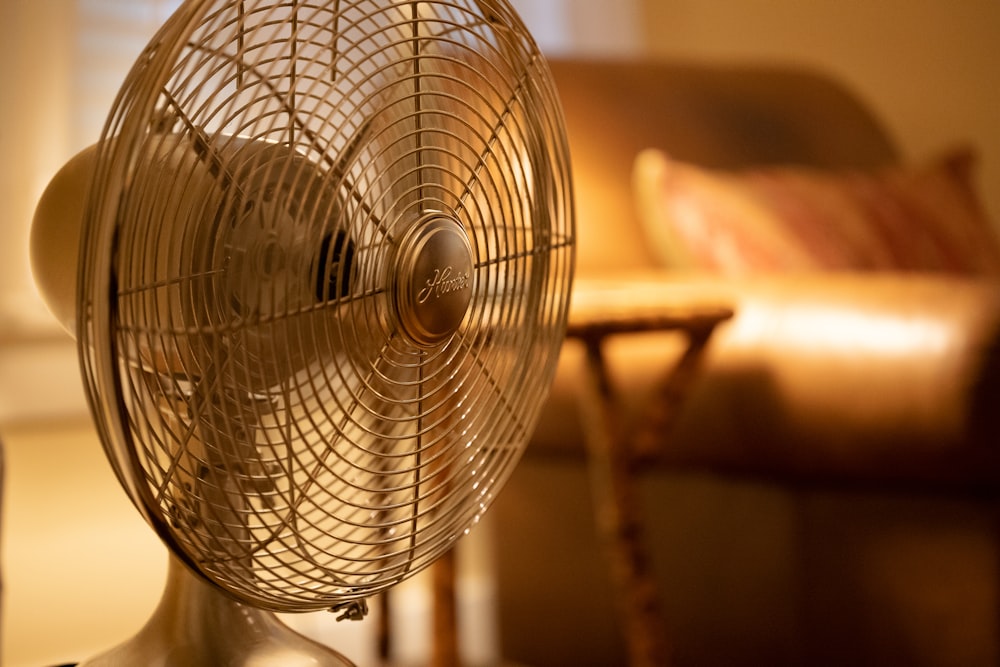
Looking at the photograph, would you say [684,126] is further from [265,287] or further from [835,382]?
[265,287]

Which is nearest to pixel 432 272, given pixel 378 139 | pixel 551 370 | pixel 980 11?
pixel 378 139

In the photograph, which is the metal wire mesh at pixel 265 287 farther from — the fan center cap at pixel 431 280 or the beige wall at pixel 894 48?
the beige wall at pixel 894 48

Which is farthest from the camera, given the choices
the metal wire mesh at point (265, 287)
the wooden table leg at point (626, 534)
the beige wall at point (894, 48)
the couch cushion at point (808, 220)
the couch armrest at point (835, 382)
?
the beige wall at point (894, 48)

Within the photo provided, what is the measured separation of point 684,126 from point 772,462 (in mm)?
807

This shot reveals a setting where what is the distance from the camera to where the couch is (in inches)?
49.9

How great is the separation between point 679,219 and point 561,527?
52 centimetres

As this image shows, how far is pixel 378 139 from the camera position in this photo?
0.66 meters

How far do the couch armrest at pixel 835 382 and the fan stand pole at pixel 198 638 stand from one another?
29.7 inches

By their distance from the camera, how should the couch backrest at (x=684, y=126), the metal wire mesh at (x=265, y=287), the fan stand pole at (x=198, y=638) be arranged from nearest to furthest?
the metal wire mesh at (x=265, y=287) < the fan stand pole at (x=198, y=638) < the couch backrest at (x=684, y=126)

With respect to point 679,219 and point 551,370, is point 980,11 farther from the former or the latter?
point 551,370

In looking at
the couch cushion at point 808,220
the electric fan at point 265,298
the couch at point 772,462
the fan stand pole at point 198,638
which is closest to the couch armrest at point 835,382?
the couch at point 772,462

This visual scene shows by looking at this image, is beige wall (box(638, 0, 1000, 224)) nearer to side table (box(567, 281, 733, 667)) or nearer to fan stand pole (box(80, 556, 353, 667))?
side table (box(567, 281, 733, 667))

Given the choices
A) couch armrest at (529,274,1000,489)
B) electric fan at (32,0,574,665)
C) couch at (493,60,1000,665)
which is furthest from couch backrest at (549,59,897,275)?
electric fan at (32,0,574,665)

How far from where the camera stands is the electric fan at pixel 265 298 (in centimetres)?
55
